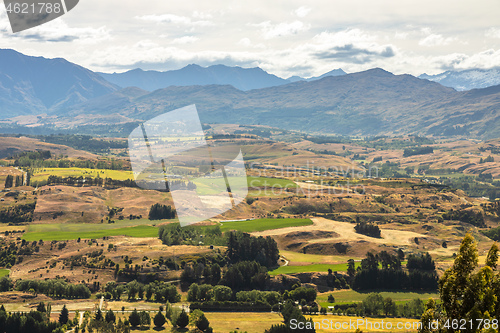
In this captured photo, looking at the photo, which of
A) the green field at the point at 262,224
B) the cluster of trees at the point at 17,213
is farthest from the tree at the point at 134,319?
the cluster of trees at the point at 17,213

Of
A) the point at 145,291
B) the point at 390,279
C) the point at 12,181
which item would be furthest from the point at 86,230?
the point at 390,279

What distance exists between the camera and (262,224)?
121 metres

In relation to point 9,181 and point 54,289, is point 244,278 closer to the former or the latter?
point 54,289

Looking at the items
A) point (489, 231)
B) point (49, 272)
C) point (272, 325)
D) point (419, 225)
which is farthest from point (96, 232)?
point (489, 231)

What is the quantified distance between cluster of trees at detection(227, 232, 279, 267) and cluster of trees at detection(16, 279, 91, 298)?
29948 mm

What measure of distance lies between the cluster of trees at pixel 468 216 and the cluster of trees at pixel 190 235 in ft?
228

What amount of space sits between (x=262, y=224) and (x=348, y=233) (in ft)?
73.9

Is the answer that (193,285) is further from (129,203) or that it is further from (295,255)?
(129,203)

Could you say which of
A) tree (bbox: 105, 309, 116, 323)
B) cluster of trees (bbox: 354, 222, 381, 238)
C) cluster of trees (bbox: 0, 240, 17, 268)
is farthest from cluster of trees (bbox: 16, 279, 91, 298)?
cluster of trees (bbox: 354, 222, 381, 238)

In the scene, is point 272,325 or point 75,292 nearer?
point 272,325

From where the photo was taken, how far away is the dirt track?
4294 inches

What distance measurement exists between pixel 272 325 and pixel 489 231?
86.1 meters

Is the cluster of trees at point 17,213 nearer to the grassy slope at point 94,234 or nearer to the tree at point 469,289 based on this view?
the grassy slope at point 94,234

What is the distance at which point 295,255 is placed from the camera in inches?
4065
